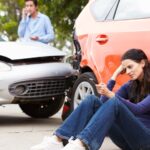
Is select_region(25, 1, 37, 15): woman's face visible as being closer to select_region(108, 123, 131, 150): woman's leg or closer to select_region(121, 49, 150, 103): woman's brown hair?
select_region(121, 49, 150, 103): woman's brown hair

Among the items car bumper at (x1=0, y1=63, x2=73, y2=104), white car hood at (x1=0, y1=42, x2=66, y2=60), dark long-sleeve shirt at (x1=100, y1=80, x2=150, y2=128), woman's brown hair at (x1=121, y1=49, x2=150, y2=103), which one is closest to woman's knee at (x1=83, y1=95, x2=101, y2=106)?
dark long-sleeve shirt at (x1=100, y1=80, x2=150, y2=128)

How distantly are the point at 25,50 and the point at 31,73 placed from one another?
0.40 metres

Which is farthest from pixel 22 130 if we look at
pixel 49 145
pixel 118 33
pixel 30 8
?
pixel 49 145

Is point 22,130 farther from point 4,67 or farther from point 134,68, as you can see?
point 134,68

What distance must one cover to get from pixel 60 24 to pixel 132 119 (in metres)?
15.5

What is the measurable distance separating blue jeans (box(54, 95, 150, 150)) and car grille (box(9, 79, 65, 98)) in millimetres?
2970

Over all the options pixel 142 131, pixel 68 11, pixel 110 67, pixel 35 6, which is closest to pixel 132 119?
pixel 142 131

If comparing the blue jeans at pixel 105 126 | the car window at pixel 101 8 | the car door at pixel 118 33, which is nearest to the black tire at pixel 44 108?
the car window at pixel 101 8

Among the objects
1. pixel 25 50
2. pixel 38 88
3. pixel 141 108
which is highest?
pixel 141 108

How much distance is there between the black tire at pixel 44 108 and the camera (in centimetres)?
916

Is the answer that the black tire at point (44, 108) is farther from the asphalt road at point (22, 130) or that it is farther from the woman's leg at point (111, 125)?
the woman's leg at point (111, 125)

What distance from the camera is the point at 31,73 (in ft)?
27.6

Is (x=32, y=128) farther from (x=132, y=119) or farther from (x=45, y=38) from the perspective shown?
(x=132, y=119)

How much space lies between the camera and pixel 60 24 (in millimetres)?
20562
